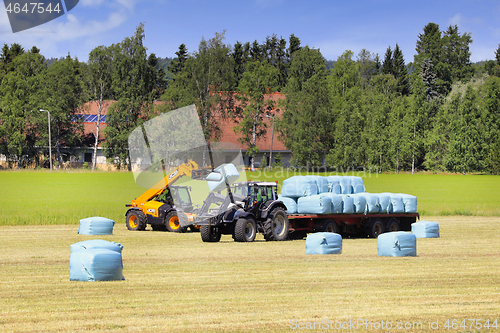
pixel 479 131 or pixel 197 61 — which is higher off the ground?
pixel 197 61

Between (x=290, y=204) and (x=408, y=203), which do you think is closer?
(x=290, y=204)

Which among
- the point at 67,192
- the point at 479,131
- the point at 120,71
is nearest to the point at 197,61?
the point at 120,71

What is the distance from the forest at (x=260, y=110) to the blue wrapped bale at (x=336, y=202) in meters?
42.8

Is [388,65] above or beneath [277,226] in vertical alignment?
above

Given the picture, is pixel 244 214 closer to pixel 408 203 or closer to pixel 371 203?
pixel 371 203

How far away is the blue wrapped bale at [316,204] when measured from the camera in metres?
18.9

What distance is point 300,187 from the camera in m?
19.6

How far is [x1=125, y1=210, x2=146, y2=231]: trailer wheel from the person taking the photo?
71.1ft

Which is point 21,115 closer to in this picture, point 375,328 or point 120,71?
point 120,71

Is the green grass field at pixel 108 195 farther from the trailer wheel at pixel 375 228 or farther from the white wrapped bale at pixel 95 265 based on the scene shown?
the white wrapped bale at pixel 95 265

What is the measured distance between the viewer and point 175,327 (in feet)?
23.7

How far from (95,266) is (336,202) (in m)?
10.8

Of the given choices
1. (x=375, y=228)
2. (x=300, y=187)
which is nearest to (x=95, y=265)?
(x=300, y=187)

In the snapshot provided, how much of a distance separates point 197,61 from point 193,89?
3230 millimetres
